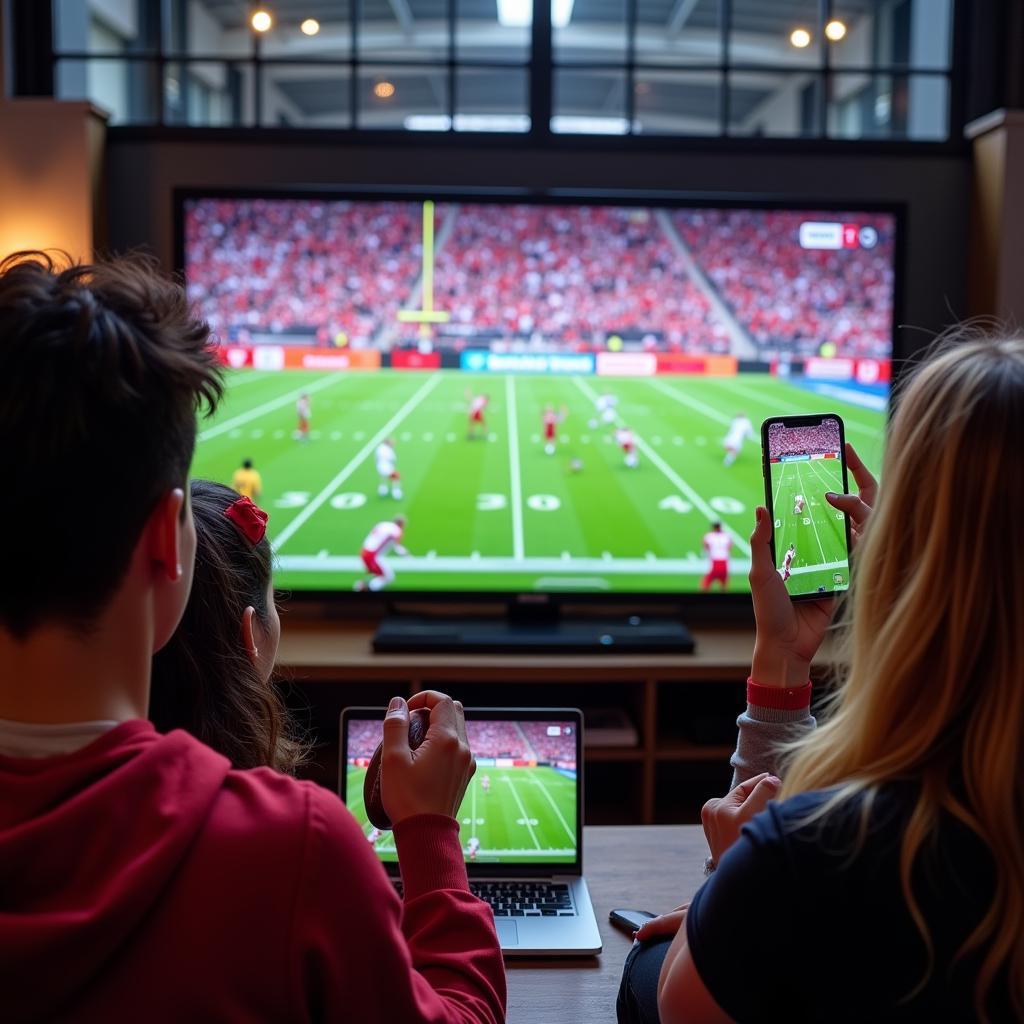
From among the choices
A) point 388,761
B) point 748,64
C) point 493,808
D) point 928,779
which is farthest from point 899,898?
point 748,64

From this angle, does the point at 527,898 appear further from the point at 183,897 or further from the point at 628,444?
the point at 628,444

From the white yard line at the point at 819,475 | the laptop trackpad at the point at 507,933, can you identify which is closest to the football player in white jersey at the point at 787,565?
the white yard line at the point at 819,475

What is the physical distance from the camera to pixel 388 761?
3.73ft

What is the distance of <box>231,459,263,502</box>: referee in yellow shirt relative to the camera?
4426mm

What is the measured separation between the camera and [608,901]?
1.75 metres

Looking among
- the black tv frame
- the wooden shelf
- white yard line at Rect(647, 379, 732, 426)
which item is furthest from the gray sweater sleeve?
white yard line at Rect(647, 379, 732, 426)

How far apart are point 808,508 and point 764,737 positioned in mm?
323

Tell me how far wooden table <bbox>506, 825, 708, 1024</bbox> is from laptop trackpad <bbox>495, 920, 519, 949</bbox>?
3cm

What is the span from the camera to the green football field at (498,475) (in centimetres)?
443

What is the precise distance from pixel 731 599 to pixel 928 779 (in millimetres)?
3554

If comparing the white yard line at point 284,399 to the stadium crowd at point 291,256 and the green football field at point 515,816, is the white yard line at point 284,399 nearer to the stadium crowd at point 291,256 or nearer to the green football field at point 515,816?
the stadium crowd at point 291,256

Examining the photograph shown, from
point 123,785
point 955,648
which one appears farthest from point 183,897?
point 955,648

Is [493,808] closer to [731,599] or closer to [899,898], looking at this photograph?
[899,898]

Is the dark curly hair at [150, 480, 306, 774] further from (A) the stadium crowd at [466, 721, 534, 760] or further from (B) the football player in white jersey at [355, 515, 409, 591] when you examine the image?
(B) the football player in white jersey at [355, 515, 409, 591]
